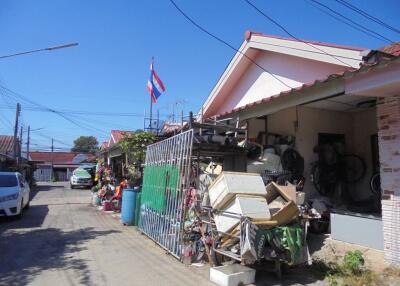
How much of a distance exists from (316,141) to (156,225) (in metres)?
4.64

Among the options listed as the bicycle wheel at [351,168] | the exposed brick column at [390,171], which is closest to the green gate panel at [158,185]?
the exposed brick column at [390,171]

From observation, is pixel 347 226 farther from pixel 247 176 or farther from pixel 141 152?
pixel 141 152

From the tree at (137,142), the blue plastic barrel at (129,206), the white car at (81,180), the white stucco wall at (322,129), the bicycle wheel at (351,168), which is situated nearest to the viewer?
Answer: the white stucco wall at (322,129)

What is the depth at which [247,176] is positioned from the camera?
708 centimetres

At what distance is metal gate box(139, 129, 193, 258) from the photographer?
800cm

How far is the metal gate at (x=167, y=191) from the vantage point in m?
8.00

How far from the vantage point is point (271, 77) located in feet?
40.3

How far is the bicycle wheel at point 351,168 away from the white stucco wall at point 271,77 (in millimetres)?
2278

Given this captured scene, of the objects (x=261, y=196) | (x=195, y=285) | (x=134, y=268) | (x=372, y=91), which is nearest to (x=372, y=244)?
(x=261, y=196)

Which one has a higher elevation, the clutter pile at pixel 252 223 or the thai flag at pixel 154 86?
the thai flag at pixel 154 86

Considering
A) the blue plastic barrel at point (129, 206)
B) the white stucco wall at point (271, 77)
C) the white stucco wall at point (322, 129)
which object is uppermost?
the white stucco wall at point (271, 77)

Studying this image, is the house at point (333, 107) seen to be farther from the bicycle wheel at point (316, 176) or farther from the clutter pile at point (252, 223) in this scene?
the clutter pile at point (252, 223)

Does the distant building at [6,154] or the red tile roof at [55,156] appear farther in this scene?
the red tile roof at [55,156]

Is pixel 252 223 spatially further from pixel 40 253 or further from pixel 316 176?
pixel 40 253
